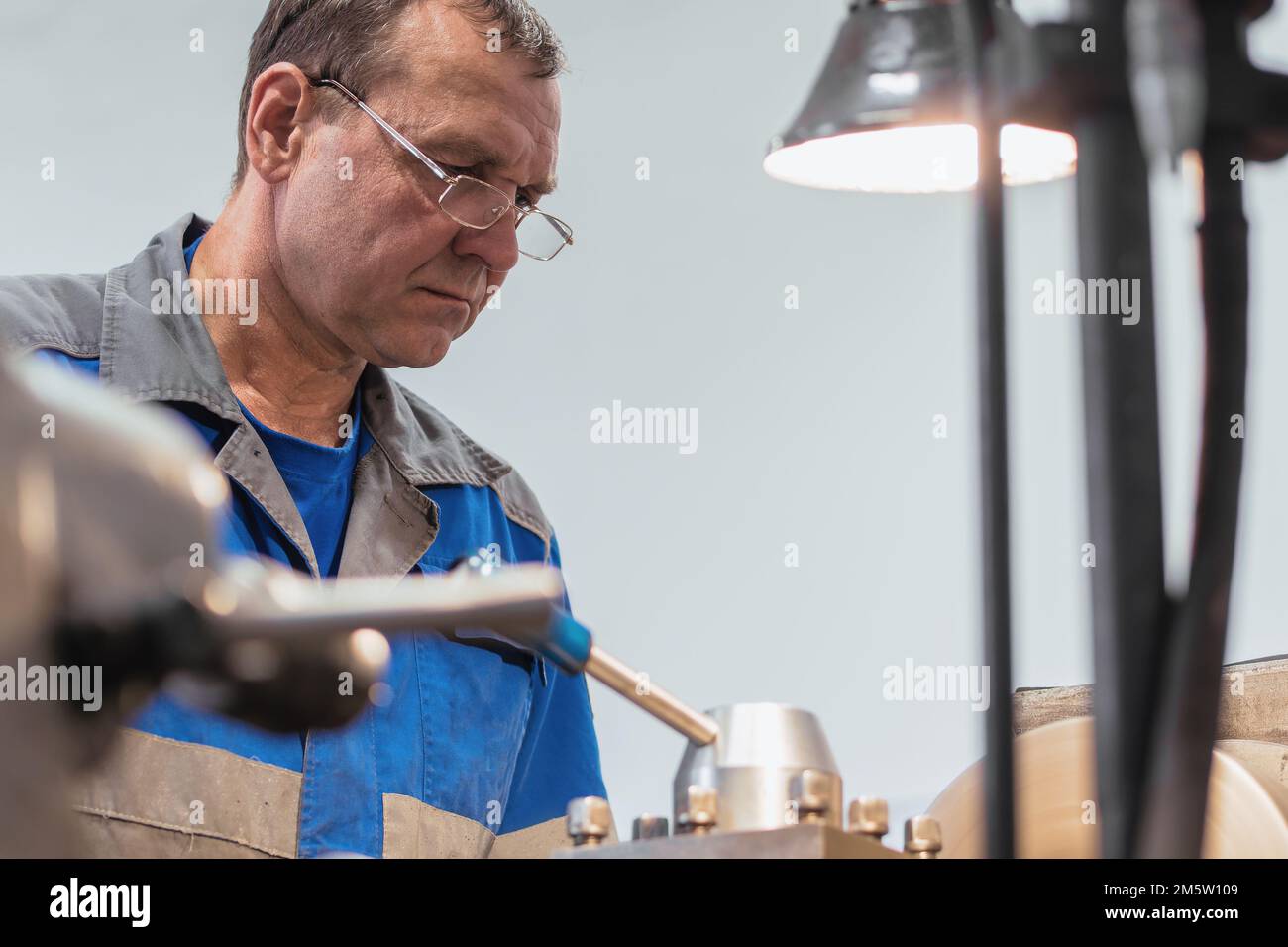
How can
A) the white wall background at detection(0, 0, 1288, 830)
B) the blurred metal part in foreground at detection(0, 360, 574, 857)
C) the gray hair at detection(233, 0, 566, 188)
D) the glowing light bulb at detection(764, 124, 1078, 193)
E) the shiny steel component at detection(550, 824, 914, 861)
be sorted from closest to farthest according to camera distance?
1. the blurred metal part in foreground at detection(0, 360, 574, 857)
2. the shiny steel component at detection(550, 824, 914, 861)
3. the glowing light bulb at detection(764, 124, 1078, 193)
4. the gray hair at detection(233, 0, 566, 188)
5. the white wall background at detection(0, 0, 1288, 830)

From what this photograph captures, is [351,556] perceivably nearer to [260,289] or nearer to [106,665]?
[260,289]

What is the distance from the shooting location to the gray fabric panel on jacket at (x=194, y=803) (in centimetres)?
145

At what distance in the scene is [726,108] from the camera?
298 centimetres

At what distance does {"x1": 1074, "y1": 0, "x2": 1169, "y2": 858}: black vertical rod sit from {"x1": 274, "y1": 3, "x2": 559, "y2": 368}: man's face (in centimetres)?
128

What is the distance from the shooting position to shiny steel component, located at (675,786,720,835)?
820 mm

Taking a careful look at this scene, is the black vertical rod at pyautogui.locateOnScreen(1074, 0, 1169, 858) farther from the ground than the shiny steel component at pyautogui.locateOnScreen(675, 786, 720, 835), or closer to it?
farther from the ground

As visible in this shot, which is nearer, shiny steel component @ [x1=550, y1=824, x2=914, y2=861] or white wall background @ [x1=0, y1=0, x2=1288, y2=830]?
shiny steel component @ [x1=550, y1=824, x2=914, y2=861]

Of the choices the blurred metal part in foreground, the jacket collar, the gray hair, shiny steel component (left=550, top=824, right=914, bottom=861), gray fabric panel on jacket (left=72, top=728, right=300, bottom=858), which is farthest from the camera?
the gray hair

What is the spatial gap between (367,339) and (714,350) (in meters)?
1.24

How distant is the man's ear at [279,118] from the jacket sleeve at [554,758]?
653mm

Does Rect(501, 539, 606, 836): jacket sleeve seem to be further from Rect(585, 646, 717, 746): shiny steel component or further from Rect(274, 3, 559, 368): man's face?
Rect(585, 646, 717, 746): shiny steel component

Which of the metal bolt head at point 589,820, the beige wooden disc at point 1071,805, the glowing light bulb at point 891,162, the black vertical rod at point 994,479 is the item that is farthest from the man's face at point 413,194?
the black vertical rod at point 994,479

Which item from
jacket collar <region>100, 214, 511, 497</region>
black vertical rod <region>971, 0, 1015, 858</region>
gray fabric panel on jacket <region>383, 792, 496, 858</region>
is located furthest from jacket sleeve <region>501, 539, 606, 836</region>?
black vertical rod <region>971, 0, 1015, 858</region>

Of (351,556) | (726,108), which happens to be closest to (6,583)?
(351,556)
